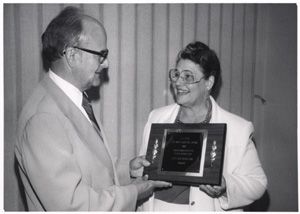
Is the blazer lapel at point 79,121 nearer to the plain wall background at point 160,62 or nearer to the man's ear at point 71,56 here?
the man's ear at point 71,56

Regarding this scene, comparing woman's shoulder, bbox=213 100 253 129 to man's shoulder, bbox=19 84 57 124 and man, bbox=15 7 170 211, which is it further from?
man's shoulder, bbox=19 84 57 124

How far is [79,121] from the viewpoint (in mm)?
1683

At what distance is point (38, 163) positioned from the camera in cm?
148

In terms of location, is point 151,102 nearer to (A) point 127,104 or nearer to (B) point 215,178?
(A) point 127,104

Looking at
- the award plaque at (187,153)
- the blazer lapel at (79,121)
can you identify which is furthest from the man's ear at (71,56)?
the award plaque at (187,153)

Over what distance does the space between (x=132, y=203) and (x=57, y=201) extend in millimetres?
400

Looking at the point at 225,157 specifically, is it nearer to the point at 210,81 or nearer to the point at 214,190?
the point at 214,190

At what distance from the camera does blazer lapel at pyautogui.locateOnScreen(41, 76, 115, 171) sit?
5.46 feet

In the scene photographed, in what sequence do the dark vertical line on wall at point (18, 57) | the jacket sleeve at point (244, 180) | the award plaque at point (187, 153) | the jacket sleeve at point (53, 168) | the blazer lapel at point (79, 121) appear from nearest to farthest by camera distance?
1. the jacket sleeve at point (53, 168)
2. the blazer lapel at point (79, 121)
3. the award plaque at point (187, 153)
4. the jacket sleeve at point (244, 180)
5. the dark vertical line on wall at point (18, 57)

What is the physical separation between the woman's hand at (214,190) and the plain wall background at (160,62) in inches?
37.6

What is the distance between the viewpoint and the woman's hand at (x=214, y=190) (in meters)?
1.84

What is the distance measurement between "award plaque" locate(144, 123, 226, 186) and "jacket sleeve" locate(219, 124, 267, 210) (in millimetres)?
217

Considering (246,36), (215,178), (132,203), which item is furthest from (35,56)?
(246,36)

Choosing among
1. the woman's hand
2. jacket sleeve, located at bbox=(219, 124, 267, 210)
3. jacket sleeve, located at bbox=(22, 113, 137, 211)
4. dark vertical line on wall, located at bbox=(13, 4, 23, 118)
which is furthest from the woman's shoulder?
dark vertical line on wall, located at bbox=(13, 4, 23, 118)
